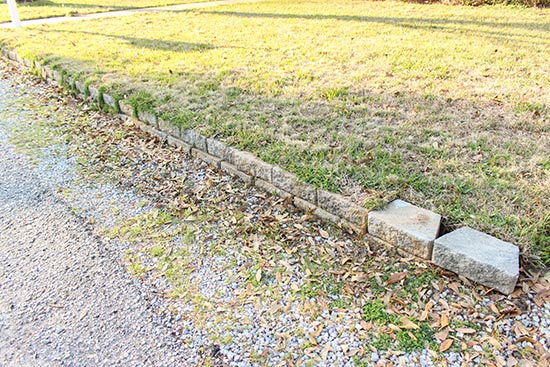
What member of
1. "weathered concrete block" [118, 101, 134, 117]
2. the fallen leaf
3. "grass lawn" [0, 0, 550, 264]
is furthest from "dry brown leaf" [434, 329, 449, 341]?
"weathered concrete block" [118, 101, 134, 117]

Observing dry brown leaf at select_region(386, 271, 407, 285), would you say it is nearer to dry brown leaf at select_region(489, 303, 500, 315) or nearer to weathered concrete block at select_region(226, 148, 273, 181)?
dry brown leaf at select_region(489, 303, 500, 315)

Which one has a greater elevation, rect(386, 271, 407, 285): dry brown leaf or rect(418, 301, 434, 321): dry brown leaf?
rect(386, 271, 407, 285): dry brown leaf

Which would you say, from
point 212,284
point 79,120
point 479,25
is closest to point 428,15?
point 479,25

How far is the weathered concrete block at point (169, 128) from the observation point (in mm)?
3578

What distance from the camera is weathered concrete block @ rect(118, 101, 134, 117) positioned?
13.2 feet

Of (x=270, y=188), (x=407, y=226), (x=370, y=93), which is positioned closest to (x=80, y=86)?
(x=270, y=188)

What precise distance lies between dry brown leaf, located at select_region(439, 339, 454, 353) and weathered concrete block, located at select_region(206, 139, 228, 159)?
1909mm

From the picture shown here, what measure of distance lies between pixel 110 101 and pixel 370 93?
7.98ft

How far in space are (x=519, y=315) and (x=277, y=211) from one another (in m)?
1.38

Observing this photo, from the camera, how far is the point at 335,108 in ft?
12.3

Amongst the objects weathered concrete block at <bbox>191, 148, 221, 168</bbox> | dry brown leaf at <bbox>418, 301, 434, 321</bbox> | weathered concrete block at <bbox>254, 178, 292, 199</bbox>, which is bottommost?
dry brown leaf at <bbox>418, 301, 434, 321</bbox>

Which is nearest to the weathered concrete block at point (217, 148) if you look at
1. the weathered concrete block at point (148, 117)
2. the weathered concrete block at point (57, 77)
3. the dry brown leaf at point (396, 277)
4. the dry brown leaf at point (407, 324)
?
the weathered concrete block at point (148, 117)

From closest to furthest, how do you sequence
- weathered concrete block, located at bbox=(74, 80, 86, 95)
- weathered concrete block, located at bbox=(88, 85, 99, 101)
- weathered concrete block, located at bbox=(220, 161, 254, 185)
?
weathered concrete block, located at bbox=(220, 161, 254, 185) → weathered concrete block, located at bbox=(88, 85, 99, 101) → weathered concrete block, located at bbox=(74, 80, 86, 95)

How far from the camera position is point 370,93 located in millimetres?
4074
